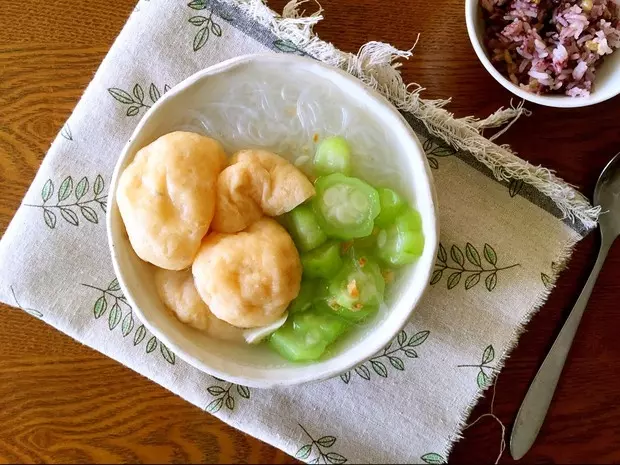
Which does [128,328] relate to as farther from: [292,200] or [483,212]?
[483,212]

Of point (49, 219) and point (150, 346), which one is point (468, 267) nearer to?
point (150, 346)

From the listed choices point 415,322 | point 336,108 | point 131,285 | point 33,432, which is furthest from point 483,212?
point 33,432

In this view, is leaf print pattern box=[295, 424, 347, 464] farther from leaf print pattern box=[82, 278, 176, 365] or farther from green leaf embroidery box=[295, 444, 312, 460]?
leaf print pattern box=[82, 278, 176, 365]

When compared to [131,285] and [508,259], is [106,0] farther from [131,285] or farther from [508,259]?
[508,259]

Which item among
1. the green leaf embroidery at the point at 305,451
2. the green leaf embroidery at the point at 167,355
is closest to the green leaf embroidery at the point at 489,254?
the green leaf embroidery at the point at 305,451

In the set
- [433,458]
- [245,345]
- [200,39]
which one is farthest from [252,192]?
[433,458]

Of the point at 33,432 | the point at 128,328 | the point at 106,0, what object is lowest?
the point at 33,432

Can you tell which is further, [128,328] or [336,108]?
[128,328]

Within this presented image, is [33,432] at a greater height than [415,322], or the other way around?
[415,322]
